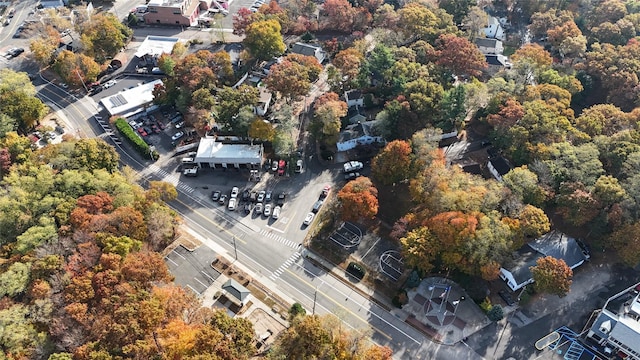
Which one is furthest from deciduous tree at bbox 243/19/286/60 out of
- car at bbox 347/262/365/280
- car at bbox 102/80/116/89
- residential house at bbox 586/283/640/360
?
residential house at bbox 586/283/640/360

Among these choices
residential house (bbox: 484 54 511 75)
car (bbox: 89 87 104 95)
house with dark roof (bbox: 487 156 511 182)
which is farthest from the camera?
residential house (bbox: 484 54 511 75)

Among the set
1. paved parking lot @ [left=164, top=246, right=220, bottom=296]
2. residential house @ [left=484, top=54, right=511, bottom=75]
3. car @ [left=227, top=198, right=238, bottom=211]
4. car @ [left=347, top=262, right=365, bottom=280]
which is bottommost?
paved parking lot @ [left=164, top=246, right=220, bottom=296]

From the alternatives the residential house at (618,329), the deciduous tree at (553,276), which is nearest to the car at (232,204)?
the deciduous tree at (553,276)

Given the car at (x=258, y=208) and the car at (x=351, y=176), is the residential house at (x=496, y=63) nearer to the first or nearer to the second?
the car at (x=351, y=176)

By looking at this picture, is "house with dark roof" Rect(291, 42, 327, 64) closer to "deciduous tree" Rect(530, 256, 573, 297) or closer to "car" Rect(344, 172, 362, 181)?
"car" Rect(344, 172, 362, 181)

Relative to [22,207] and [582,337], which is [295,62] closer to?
[22,207]

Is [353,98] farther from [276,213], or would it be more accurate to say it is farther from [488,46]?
[488,46]
